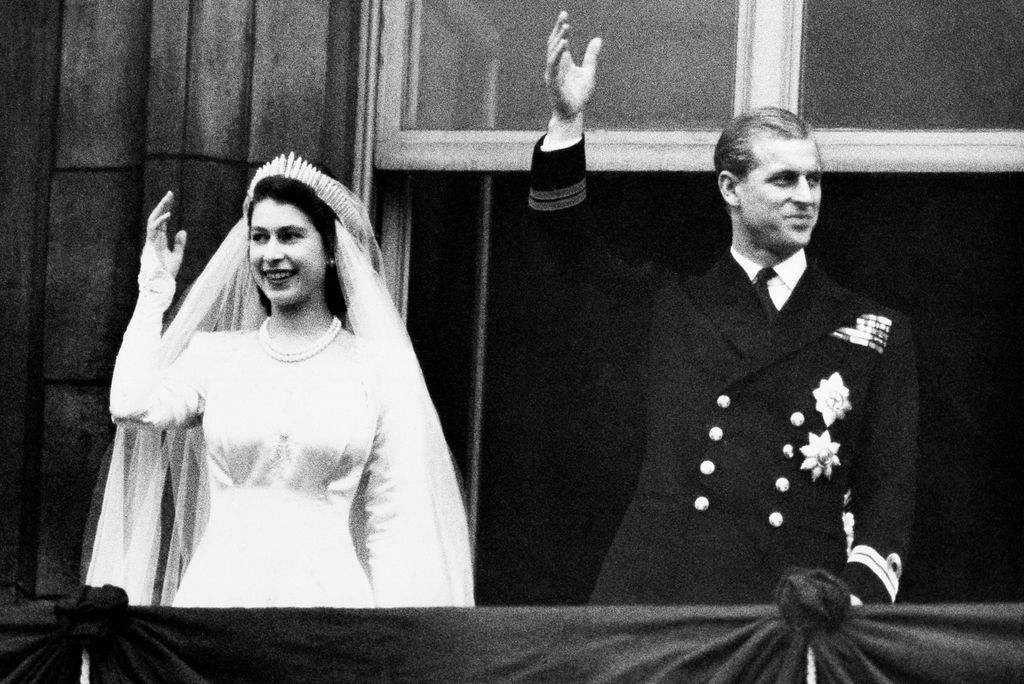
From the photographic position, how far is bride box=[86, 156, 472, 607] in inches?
261

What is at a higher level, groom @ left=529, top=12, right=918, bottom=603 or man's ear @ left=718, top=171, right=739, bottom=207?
man's ear @ left=718, top=171, right=739, bottom=207

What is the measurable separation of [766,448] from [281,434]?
3.95ft

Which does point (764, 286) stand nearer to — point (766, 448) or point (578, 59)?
point (766, 448)

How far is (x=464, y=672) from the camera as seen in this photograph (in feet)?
19.7

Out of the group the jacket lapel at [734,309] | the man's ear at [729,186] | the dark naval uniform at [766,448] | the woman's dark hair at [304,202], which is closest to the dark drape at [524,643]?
the dark naval uniform at [766,448]

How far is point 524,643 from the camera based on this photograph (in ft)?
19.6

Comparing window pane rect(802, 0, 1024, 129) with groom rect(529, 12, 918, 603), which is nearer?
groom rect(529, 12, 918, 603)

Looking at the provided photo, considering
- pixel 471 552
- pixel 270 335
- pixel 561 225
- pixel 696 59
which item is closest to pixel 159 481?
pixel 270 335

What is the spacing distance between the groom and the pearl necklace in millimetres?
651

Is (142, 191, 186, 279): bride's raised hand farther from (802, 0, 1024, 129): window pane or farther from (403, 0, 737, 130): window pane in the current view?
(802, 0, 1024, 129): window pane

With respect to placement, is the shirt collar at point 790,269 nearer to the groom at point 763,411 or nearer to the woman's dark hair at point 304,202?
the groom at point 763,411

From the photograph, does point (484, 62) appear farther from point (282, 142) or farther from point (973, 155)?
point (973, 155)

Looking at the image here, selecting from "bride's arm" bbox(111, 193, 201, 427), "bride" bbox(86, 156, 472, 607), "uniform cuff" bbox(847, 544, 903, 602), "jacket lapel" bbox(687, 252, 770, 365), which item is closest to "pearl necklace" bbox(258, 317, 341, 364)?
"bride" bbox(86, 156, 472, 607)

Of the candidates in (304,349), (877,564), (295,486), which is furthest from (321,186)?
(877,564)
